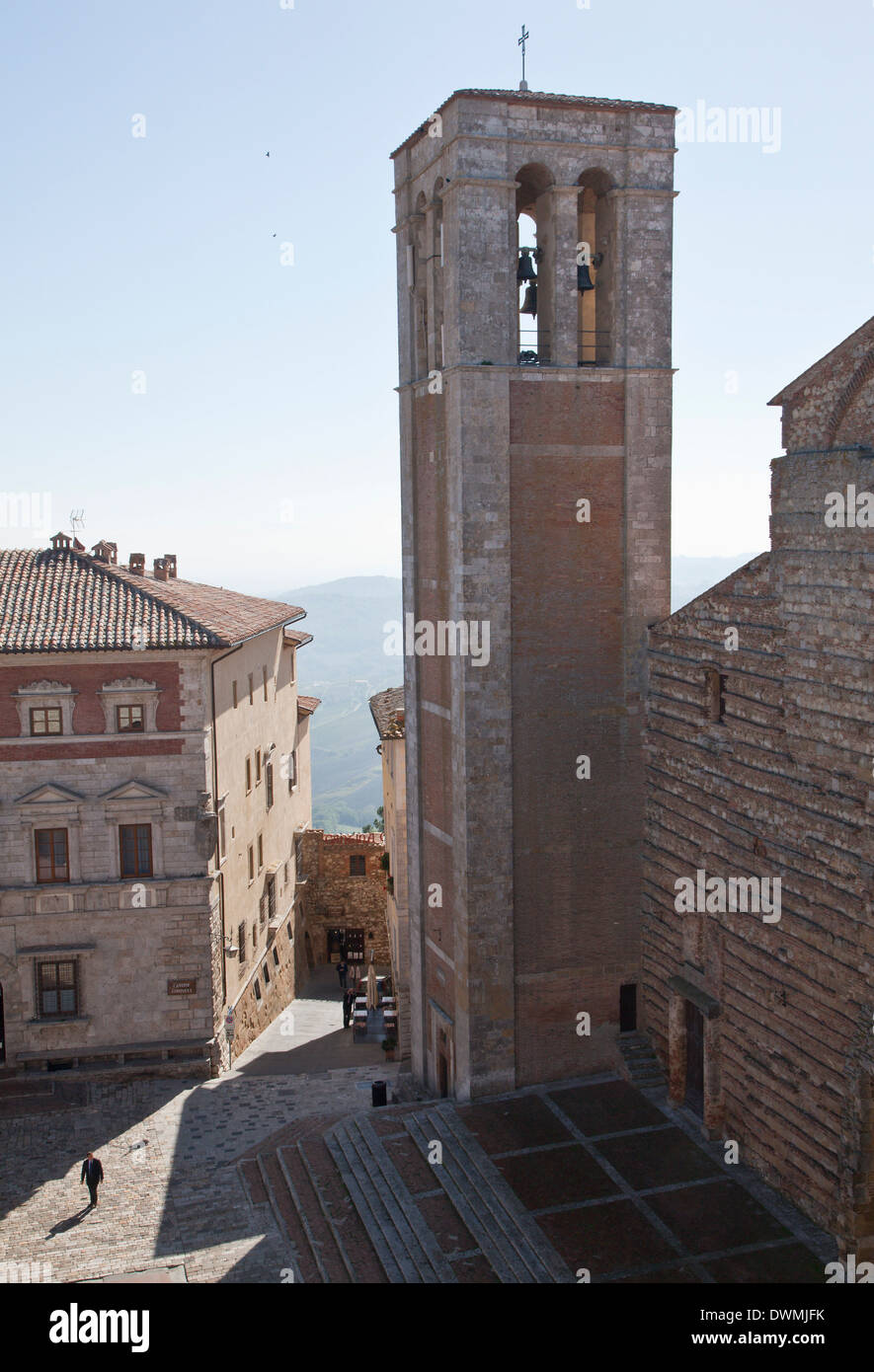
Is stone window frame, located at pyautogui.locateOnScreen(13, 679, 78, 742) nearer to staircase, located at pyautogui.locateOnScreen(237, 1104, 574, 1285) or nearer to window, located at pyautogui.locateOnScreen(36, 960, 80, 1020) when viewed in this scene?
window, located at pyautogui.locateOnScreen(36, 960, 80, 1020)

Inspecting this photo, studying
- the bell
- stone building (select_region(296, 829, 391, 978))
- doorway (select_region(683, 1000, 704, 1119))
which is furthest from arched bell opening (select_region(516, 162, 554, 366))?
stone building (select_region(296, 829, 391, 978))

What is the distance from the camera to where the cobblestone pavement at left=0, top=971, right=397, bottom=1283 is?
19.8m

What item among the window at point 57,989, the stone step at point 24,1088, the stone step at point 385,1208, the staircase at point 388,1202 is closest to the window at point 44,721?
the window at point 57,989

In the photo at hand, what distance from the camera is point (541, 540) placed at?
21.9 m

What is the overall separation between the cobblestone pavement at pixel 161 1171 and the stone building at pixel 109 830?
1.48 meters

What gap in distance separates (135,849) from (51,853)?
1919 millimetres

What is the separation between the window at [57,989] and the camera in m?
27.2

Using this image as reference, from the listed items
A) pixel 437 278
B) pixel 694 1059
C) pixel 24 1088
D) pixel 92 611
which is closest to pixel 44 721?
pixel 92 611

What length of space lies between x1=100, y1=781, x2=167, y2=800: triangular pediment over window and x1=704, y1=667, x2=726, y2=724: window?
13.4 metres

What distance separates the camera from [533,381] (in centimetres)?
2150
